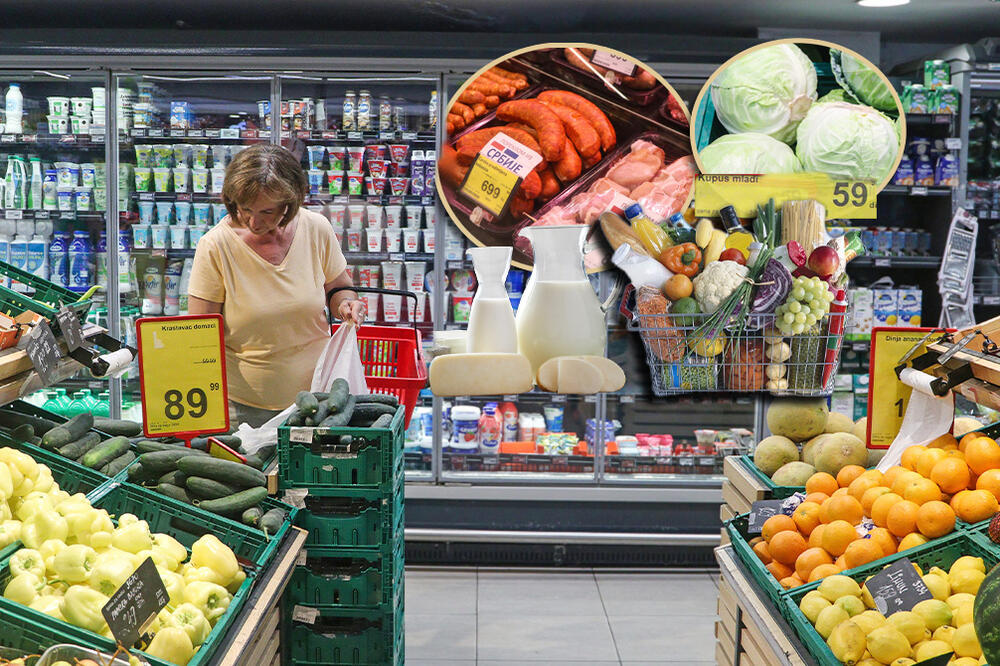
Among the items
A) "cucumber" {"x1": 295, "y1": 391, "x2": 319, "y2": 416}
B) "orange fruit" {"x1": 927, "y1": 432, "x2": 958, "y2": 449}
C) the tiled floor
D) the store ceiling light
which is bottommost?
the tiled floor

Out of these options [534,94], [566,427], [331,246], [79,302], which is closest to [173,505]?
[79,302]

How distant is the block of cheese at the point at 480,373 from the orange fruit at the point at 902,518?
45.1 inches

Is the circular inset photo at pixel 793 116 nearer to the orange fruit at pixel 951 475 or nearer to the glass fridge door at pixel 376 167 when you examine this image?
the orange fruit at pixel 951 475

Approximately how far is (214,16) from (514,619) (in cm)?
314

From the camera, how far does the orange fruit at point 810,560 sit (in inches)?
79.0

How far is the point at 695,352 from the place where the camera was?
5.05 feet

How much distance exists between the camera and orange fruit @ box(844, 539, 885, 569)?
1.97m

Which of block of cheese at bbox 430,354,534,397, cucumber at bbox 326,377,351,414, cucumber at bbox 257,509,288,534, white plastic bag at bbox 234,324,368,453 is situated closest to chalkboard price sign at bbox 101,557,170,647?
cucumber at bbox 257,509,288,534

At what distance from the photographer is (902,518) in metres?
2.00

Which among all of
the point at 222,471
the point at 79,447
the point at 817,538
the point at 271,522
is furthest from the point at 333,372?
the point at 817,538

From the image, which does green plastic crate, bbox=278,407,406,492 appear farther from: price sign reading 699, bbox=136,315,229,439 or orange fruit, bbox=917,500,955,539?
orange fruit, bbox=917,500,955,539

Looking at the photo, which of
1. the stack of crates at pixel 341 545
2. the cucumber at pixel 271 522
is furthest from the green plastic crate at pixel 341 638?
the cucumber at pixel 271 522

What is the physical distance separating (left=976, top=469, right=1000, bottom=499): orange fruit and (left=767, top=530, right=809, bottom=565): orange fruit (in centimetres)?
41

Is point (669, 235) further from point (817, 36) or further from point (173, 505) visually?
point (817, 36)
